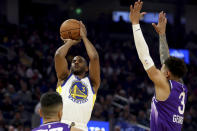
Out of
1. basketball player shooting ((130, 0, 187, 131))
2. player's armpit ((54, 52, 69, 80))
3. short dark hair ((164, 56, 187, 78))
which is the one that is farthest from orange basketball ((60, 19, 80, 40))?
short dark hair ((164, 56, 187, 78))

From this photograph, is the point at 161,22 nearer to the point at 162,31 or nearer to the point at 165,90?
the point at 162,31

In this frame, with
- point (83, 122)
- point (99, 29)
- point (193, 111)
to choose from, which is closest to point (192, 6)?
point (99, 29)

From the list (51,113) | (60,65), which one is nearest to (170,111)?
(51,113)

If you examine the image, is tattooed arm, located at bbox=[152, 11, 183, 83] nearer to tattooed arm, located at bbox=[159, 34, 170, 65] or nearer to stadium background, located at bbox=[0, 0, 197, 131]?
tattooed arm, located at bbox=[159, 34, 170, 65]

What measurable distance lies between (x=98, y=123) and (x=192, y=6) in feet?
53.3

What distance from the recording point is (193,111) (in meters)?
14.5

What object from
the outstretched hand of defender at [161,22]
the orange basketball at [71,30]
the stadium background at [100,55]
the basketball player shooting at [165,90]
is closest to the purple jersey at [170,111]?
the basketball player shooting at [165,90]

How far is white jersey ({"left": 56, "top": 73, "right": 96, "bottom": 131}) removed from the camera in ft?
16.5

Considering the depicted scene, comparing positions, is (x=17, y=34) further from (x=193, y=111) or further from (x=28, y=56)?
(x=193, y=111)

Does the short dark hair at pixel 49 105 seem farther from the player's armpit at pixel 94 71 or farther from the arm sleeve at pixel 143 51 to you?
the player's armpit at pixel 94 71

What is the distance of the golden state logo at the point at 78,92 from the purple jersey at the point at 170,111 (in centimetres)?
127

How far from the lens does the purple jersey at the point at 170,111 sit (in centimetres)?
402

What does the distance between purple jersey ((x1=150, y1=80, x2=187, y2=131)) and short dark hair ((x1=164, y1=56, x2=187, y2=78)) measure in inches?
4.1

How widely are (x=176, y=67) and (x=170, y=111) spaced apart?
435mm
